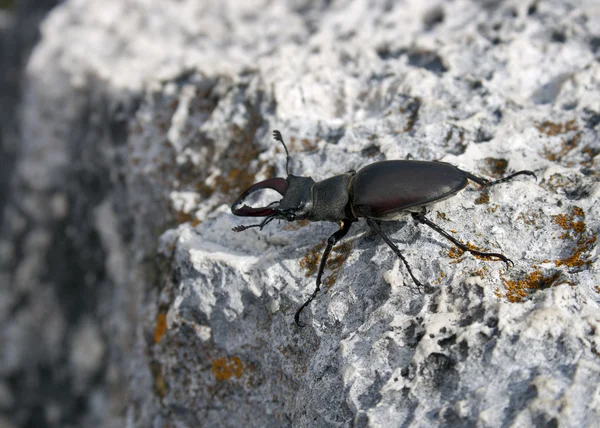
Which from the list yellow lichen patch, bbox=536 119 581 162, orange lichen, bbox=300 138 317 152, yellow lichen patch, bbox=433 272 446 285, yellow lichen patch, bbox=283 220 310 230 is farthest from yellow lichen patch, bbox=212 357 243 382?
yellow lichen patch, bbox=536 119 581 162

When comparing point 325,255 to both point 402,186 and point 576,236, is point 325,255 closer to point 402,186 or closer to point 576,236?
point 402,186

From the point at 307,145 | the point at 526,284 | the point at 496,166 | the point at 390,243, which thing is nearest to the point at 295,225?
the point at 307,145

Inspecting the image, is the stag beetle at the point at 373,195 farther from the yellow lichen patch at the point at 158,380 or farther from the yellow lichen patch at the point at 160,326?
the yellow lichen patch at the point at 158,380

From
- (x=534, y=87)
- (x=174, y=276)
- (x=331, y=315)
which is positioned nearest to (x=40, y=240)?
(x=174, y=276)

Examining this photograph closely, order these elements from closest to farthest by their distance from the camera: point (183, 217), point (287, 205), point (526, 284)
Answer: point (526, 284) < point (287, 205) < point (183, 217)

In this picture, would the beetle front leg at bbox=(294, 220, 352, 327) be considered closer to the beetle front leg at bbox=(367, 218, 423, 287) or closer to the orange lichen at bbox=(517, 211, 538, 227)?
the beetle front leg at bbox=(367, 218, 423, 287)

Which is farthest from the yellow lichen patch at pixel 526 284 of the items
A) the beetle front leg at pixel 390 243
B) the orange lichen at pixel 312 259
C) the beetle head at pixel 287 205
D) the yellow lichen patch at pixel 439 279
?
the beetle head at pixel 287 205

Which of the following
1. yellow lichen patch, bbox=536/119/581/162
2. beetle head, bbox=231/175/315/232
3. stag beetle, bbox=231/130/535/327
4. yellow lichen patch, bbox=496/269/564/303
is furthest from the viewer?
yellow lichen patch, bbox=536/119/581/162
